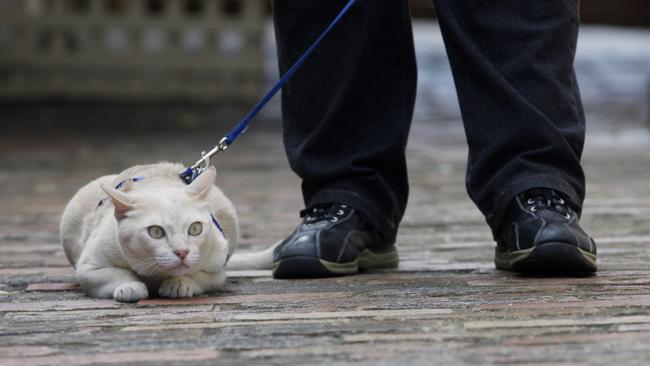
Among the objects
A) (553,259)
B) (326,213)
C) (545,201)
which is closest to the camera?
(553,259)

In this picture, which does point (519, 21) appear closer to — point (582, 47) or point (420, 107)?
point (420, 107)

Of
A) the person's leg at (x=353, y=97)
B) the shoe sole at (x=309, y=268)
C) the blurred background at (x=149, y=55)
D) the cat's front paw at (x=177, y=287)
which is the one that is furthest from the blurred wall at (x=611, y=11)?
the cat's front paw at (x=177, y=287)

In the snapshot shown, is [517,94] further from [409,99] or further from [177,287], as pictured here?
[177,287]

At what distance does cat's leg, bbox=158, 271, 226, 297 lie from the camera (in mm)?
2598

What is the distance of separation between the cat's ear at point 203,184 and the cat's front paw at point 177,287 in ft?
0.64

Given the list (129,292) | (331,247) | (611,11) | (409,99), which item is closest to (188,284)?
(129,292)

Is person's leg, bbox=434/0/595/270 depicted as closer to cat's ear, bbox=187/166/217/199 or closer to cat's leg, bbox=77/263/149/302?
cat's ear, bbox=187/166/217/199

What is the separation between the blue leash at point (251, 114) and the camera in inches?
110

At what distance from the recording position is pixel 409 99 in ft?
9.99

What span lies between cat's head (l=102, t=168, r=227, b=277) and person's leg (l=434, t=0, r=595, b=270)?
712 mm

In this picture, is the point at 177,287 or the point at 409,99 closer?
the point at 177,287

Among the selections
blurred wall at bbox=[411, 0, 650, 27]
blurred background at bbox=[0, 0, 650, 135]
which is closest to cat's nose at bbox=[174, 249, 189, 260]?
blurred background at bbox=[0, 0, 650, 135]

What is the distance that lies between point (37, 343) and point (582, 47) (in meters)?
→ 14.6

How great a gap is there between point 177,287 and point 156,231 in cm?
18
